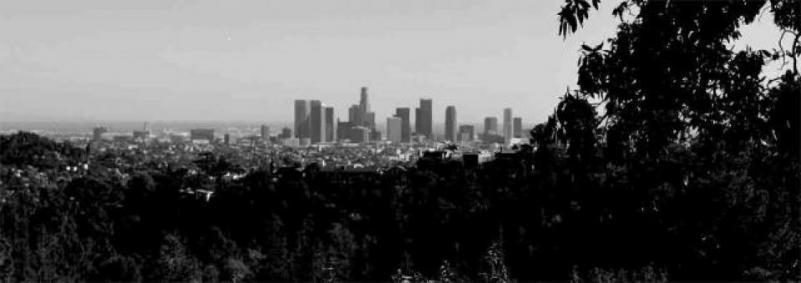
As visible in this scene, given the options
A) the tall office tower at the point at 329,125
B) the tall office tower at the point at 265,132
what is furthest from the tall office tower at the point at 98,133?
the tall office tower at the point at 329,125

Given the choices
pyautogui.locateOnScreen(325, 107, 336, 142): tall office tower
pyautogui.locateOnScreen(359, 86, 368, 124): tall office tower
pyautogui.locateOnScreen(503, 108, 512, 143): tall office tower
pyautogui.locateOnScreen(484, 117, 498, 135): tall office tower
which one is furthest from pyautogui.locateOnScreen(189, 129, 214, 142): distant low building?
pyautogui.locateOnScreen(503, 108, 512, 143): tall office tower

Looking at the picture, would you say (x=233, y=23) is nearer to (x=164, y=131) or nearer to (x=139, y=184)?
(x=139, y=184)

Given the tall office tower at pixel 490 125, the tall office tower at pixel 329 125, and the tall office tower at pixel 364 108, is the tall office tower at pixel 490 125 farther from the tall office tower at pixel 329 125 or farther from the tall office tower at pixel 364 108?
the tall office tower at pixel 329 125

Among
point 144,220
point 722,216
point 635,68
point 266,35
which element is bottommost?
point 144,220

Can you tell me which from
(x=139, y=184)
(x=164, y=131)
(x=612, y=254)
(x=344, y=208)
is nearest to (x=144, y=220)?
(x=139, y=184)

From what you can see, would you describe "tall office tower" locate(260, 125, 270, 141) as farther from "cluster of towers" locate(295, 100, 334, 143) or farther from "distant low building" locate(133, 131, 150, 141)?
"distant low building" locate(133, 131, 150, 141)

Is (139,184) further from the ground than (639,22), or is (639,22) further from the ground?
(639,22)

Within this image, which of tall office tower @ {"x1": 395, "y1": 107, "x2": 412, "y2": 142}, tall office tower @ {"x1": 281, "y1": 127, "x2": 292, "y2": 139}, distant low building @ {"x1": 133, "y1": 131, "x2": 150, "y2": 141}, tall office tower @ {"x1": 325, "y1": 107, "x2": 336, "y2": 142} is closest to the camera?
tall office tower @ {"x1": 395, "y1": 107, "x2": 412, "y2": 142}
